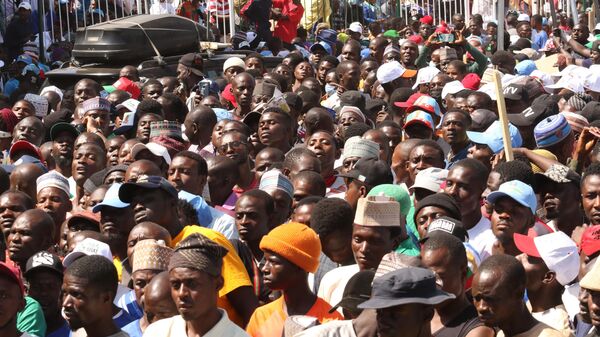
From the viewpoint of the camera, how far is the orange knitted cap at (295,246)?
6.67m

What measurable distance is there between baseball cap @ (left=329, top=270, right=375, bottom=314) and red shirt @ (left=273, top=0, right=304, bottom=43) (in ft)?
41.2

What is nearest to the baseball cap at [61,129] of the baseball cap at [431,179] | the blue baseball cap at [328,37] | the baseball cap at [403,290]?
the baseball cap at [431,179]

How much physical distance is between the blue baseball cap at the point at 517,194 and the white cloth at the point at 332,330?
81.3 inches

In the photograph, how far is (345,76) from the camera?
13.9m

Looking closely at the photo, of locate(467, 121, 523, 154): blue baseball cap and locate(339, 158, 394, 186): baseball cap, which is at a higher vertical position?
locate(467, 121, 523, 154): blue baseball cap

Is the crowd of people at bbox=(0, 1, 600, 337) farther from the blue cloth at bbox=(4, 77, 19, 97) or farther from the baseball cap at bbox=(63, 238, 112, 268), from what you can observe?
the blue cloth at bbox=(4, 77, 19, 97)

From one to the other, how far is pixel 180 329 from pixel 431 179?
2817mm

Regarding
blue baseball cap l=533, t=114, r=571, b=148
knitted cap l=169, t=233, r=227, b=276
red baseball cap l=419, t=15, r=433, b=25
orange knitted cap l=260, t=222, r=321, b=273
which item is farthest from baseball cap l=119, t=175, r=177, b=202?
red baseball cap l=419, t=15, r=433, b=25

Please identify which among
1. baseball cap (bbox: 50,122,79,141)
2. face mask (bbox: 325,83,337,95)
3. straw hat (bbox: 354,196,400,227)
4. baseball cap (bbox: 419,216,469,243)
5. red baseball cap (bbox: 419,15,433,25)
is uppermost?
straw hat (bbox: 354,196,400,227)

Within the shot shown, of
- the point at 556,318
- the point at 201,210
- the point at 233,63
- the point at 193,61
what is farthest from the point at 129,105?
the point at 556,318

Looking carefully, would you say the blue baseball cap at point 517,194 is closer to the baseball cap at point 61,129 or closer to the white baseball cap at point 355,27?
the baseball cap at point 61,129

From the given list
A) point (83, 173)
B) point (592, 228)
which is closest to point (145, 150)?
point (83, 173)

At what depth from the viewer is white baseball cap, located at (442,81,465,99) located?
12.4m

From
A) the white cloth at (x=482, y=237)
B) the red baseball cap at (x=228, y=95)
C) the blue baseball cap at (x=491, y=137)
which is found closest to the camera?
→ the white cloth at (x=482, y=237)
